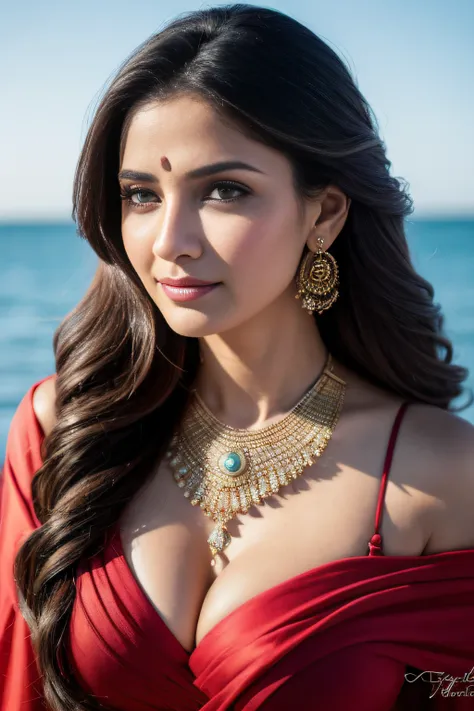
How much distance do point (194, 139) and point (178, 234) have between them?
0.18 meters

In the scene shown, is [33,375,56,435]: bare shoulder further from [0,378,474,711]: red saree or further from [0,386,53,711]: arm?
[0,378,474,711]: red saree

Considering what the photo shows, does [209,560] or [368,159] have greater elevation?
[368,159]

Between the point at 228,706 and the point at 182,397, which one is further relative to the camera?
the point at 182,397

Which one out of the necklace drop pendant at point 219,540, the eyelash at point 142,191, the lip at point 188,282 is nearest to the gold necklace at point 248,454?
the necklace drop pendant at point 219,540

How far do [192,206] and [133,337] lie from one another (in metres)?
0.48

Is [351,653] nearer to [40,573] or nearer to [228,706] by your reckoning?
[228,706]

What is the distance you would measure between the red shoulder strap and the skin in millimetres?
14

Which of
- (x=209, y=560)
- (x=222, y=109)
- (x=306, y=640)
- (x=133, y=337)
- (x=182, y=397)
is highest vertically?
(x=222, y=109)

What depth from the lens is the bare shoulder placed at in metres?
2.16

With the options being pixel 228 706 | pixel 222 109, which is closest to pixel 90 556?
pixel 228 706

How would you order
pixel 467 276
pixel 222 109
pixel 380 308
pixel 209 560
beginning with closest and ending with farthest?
pixel 222 109, pixel 209 560, pixel 380 308, pixel 467 276

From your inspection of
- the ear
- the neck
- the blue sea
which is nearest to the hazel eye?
the ear

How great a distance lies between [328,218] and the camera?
6.24ft

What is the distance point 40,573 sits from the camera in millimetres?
1915
